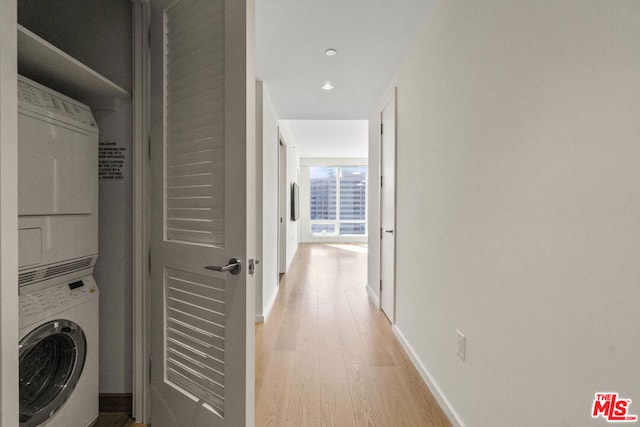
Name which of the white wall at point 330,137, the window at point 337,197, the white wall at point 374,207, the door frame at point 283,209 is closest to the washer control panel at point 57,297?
the white wall at point 374,207

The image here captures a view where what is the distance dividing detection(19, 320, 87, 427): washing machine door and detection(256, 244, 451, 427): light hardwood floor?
0.91m

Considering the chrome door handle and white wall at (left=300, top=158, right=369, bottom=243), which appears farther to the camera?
white wall at (left=300, top=158, right=369, bottom=243)

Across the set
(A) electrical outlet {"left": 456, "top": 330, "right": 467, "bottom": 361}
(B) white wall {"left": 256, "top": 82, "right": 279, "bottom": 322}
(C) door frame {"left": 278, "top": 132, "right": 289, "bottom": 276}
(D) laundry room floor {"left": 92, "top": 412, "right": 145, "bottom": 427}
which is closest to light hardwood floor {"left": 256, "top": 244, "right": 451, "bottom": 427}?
(B) white wall {"left": 256, "top": 82, "right": 279, "bottom": 322}

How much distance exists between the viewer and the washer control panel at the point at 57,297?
3.89ft

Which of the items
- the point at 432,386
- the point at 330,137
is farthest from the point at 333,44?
the point at 330,137

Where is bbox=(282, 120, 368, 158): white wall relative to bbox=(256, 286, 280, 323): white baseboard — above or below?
above

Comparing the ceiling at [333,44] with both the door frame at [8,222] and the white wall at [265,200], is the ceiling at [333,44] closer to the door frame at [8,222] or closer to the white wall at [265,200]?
the white wall at [265,200]

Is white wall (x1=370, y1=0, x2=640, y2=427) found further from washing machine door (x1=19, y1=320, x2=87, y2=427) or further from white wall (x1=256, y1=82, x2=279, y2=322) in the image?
washing machine door (x1=19, y1=320, x2=87, y2=427)

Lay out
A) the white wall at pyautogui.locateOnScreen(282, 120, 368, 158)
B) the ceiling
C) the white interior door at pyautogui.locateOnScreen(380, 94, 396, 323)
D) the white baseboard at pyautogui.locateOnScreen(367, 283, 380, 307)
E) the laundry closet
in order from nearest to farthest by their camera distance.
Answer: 1. the laundry closet
2. the ceiling
3. the white interior door at pyautogui.locateOnScreen(380, 94, 396, 323)
4. the white baseboard at pyautogui.locateOnScreen(367, 283, 380, 307)
5. the white wall at pyautogui.locateOnScreen(282, 120, 368, 158)

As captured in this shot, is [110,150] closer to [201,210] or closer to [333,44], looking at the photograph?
[201,210]

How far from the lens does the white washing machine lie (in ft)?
3.91

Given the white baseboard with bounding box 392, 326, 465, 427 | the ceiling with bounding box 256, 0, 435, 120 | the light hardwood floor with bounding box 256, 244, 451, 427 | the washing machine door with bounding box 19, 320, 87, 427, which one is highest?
the ceiling with bounding box 256, 0, 435, 120

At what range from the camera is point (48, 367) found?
132 centimetres

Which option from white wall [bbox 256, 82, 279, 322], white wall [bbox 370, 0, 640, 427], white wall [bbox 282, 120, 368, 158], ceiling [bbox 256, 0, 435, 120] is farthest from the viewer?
white wall [bbox 282, 120, 368, 158]
